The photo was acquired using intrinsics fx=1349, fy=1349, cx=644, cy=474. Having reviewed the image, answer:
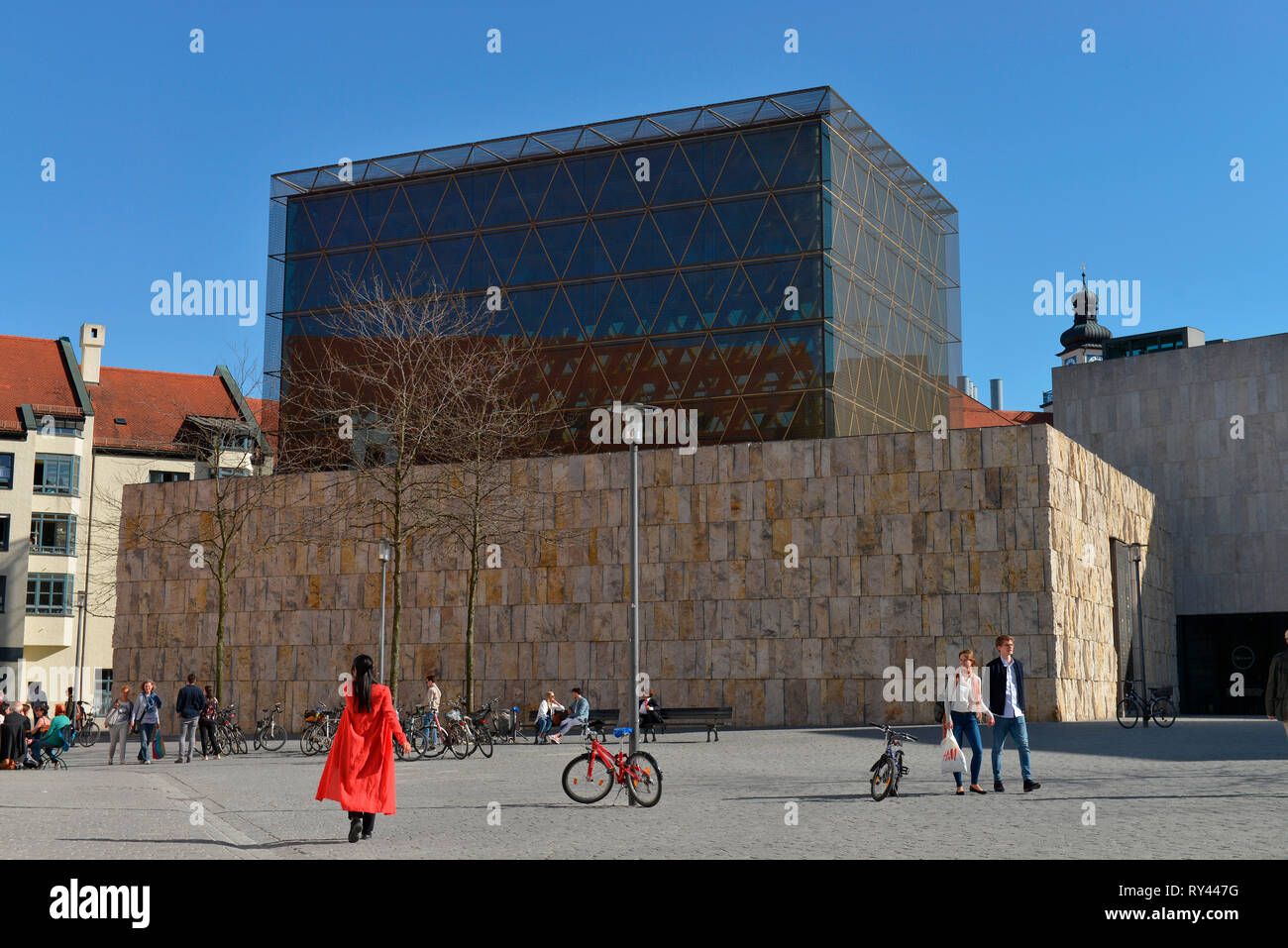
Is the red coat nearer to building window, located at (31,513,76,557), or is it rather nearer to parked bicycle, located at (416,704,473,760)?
parked bicycle, located at (416,704,473,760)

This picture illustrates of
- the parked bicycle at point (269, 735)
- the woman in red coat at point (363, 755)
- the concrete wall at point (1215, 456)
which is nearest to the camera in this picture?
the woman in red coat at point (363, 755)

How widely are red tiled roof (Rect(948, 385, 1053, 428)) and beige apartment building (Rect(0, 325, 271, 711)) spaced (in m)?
28.5

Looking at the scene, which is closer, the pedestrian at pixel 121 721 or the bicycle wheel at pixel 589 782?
the bicycle wheel at pixel 589 782

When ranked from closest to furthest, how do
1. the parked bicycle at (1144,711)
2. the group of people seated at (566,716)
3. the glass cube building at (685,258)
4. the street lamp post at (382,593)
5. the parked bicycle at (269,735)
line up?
the group of people seated at (566,716), the parked bicycle at (1144,711), the parked bicycle at (269,735), the street lamp post at (382,593), the glass cube building at (685,258)

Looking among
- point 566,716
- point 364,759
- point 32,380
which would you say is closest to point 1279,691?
point 364,759

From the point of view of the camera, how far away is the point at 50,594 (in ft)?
198

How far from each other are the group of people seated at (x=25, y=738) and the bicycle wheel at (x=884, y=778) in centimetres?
1761

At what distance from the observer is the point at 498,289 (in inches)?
1890

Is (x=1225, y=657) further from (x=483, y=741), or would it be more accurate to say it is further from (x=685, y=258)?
(x=483, y=741)

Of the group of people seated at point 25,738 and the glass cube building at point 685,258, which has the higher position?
the glass cube building at point 685,258

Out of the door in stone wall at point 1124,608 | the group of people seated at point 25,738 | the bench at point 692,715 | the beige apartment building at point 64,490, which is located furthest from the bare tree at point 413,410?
the door in stone wall at point 1124,608

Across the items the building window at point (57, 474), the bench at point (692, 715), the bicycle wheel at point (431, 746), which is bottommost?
the bicycle wheel at point (431, 746)

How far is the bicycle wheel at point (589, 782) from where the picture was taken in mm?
15398

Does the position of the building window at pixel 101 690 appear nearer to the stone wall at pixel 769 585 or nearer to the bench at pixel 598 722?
the stone wall at pixel 769 585
